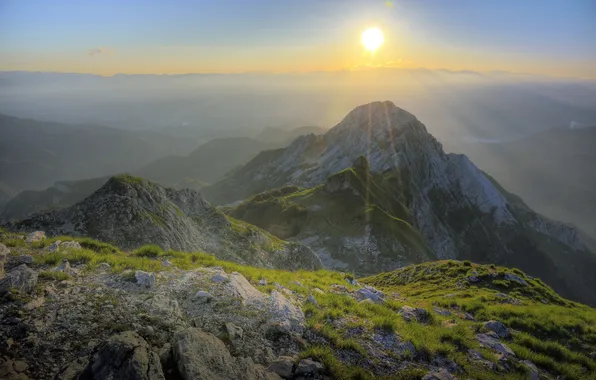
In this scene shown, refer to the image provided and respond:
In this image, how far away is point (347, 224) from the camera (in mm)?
73125

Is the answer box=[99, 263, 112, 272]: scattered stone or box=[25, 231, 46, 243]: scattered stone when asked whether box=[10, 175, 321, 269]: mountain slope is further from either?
box=[99, 263, 112, 272]: scattered stone

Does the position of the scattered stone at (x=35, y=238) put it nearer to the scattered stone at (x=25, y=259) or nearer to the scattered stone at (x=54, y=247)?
the scattered stone at (x=54, y=247)

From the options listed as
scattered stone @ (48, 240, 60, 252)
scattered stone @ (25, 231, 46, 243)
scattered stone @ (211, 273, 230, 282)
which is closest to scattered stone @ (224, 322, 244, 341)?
scattered stone @ (211, 273, 230, 282)

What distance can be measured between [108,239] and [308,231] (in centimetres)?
4704

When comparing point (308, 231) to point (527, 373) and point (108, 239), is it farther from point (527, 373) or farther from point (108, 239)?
point (527, 373)

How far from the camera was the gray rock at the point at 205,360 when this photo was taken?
806cm

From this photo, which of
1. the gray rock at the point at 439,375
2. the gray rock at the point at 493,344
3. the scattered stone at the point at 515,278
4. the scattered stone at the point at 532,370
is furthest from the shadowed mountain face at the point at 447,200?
the gray rock at the point at 439,375

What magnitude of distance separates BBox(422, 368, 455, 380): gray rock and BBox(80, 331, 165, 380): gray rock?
321 inches

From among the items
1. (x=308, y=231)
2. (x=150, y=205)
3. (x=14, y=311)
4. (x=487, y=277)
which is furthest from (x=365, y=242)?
(x=14, y=311)

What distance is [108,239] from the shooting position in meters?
29.4

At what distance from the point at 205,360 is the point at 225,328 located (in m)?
2.06

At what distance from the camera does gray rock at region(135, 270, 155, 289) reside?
1222 cm

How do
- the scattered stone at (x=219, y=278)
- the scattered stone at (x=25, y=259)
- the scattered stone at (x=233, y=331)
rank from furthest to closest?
the scattered stone at (x=219, y=278) → the scattered stone at (x=25, y=259) → the scattered stone at (x=233, y=331)

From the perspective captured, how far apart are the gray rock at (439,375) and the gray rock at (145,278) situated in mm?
10406
